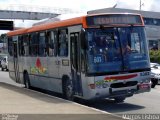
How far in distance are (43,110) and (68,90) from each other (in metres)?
3.44

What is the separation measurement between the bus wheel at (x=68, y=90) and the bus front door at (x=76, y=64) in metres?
0.43

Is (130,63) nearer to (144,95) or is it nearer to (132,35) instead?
(132,35)

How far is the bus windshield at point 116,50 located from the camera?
13148 mm

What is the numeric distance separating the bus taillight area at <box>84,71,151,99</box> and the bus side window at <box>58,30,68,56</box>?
2.30 m

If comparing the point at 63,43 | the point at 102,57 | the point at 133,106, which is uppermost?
the point at 63,43

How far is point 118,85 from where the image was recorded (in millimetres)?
13352

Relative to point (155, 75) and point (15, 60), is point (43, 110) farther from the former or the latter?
point (155, 75)

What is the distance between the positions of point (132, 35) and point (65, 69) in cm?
274

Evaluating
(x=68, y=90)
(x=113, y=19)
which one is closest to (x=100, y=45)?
(x=113, y=19)

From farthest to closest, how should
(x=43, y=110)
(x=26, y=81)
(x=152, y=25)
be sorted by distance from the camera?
(x=152, y=25) → (x=26, y=81) → (x=43, y=110)

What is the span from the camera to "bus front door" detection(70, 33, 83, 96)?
13711 mm

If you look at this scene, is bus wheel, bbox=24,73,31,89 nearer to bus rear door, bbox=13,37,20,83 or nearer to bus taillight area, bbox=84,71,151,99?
bus rear door, bbox=13,37,20,83

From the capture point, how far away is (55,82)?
16.3 meters

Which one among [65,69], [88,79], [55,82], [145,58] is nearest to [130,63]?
[145,58]
